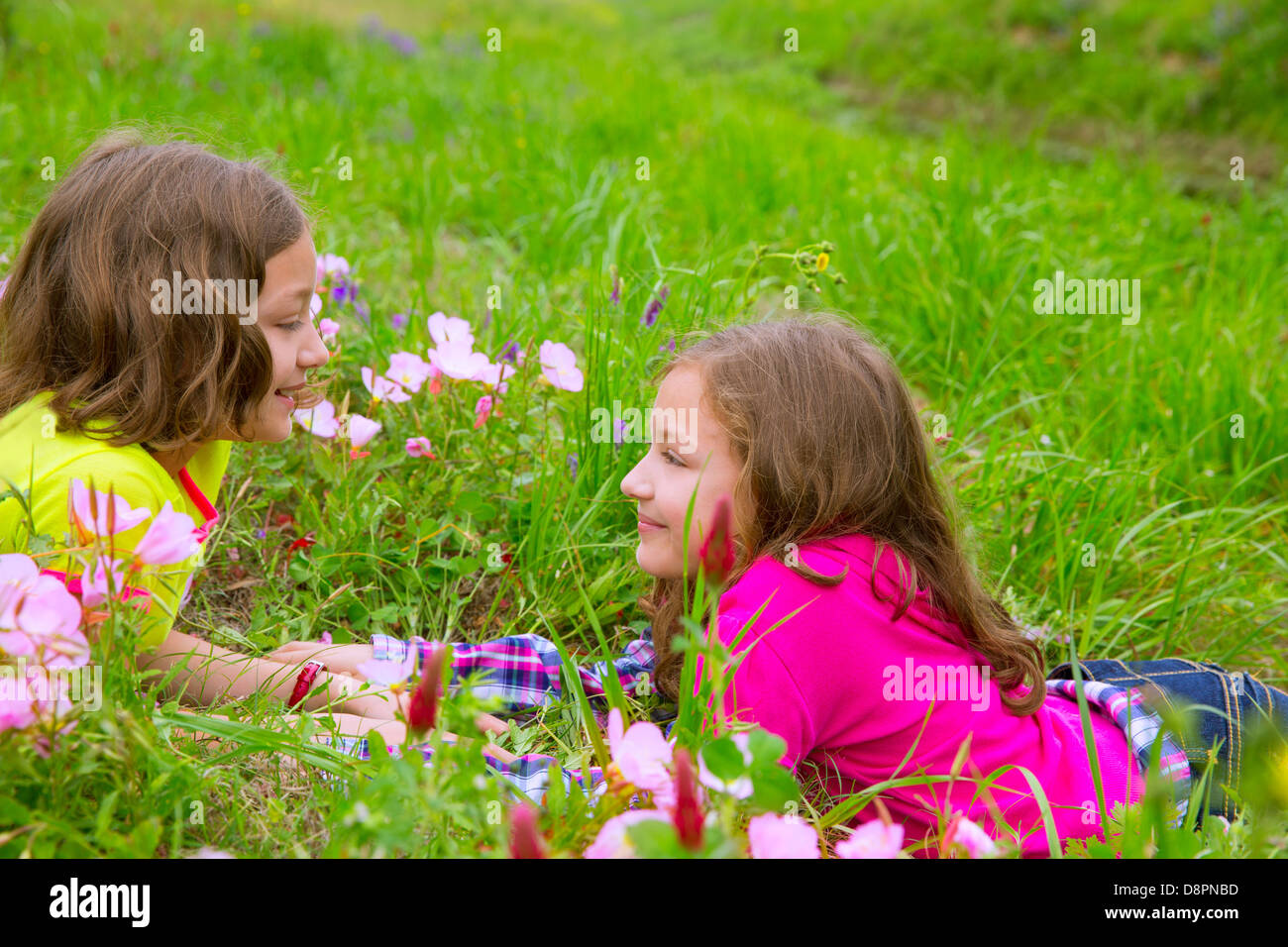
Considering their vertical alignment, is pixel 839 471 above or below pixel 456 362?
below

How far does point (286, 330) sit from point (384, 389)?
422mm

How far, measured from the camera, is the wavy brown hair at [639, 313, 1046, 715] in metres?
1.74

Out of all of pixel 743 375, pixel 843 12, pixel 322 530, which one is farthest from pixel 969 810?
pixel 843 12

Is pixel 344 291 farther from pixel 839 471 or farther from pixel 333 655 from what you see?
pixel 839 471

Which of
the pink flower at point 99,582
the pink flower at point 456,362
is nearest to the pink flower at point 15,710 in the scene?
the pink flower at point 99,582

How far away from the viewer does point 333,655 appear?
1880 millimetres

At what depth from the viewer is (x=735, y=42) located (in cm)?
1311

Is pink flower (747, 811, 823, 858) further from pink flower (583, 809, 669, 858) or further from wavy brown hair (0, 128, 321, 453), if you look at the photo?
wavy brown hair (0, 128, 321, 453)

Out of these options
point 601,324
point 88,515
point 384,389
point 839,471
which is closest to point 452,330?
point 384,389

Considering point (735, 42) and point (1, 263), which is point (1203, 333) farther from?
point (735, 42)

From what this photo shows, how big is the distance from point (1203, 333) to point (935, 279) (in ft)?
2.75

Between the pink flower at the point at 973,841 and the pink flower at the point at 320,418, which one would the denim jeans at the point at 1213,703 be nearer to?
the pink flower at the point at 973,841

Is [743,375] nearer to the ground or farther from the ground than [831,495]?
farther from the ground

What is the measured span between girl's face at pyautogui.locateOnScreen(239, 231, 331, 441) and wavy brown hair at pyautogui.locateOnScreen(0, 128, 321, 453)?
2cm
